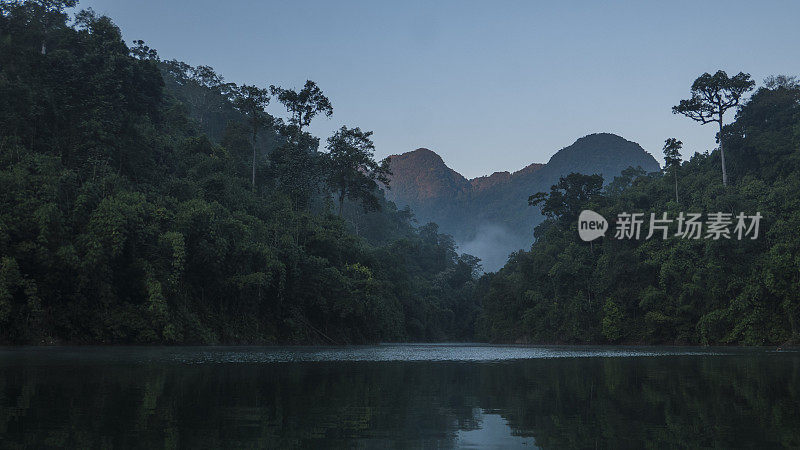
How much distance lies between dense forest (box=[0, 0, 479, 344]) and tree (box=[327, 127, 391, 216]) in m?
0.22

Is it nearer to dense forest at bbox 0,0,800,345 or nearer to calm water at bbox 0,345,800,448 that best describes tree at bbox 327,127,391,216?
dense forest at bbox 0,0,800,345

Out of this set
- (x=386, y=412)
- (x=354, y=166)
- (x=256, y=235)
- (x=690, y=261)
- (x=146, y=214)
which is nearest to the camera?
(x=386, y=412)

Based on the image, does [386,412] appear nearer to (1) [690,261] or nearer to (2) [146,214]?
(2) [146,214]

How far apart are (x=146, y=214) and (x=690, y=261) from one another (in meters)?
48.1

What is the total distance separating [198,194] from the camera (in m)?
51.5

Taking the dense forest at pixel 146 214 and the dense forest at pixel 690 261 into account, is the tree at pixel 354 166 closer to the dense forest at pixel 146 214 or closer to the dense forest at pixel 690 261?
the dense forest at pixel 146 214

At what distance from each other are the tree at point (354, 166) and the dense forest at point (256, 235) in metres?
0.28

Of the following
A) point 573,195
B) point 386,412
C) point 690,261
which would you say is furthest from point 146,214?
point 573,195

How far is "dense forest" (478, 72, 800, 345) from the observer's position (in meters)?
52.9

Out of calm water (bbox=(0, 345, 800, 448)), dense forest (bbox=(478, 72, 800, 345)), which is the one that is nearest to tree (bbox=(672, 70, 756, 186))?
dense forest (bbox=(478, 72, 800, 345))

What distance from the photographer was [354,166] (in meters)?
80.8

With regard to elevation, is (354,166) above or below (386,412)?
above

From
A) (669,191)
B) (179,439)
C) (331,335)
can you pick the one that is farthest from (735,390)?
(669,191)

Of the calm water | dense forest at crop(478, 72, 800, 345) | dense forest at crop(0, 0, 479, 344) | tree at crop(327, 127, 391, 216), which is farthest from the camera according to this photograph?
tree at crop(327, 127, 391, 216)
